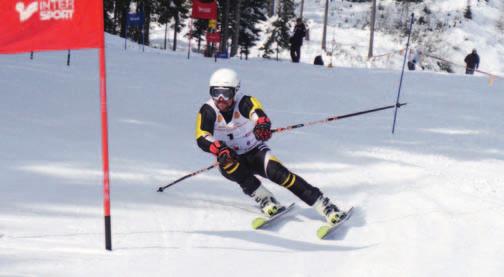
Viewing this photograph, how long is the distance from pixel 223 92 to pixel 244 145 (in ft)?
2.18

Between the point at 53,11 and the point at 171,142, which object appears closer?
the point at 53,11

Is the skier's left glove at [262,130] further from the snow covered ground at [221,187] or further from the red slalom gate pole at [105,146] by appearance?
the red slalom gate pole at [105,146]

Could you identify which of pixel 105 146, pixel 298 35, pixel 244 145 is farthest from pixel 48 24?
pixel 298 35

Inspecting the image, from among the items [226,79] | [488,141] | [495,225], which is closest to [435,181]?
[495,225]

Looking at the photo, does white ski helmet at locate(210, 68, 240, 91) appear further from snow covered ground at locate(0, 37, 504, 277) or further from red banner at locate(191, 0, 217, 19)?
red banner at locate(191, 0, 217, 19)

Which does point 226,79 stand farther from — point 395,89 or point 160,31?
point 160,31

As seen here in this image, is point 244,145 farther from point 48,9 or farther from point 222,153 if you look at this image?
point 48,9

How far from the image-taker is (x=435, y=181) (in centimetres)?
737

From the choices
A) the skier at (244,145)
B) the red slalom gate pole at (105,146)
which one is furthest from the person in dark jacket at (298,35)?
the red slalom gate pole at (105,146)

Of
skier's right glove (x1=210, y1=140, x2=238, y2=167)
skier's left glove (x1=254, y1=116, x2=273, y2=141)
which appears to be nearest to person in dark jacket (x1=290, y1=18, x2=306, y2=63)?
skier's left glove (x1=254, y1=116, x2=273, y2=141)

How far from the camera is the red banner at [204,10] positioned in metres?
21.8

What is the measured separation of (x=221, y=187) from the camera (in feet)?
23.6

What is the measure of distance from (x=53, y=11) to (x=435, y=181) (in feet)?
17.7

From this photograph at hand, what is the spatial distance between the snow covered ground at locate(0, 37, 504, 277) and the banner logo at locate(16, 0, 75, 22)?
1763 mm
